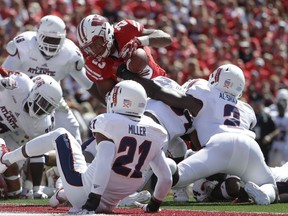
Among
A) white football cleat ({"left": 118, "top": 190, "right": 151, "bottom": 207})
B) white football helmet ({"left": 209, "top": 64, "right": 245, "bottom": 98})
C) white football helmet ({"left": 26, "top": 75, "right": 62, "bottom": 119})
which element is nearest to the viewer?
white football cleat ({"left": 118, "top": 190, "right": 151, "bottom": 207})

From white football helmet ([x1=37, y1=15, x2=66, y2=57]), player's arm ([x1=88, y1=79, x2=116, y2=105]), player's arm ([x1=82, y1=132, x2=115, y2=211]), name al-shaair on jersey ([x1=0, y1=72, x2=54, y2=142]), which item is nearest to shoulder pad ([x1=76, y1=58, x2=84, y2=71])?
white football helmet ([x1=37, y1=15, x2=66, y2=57])

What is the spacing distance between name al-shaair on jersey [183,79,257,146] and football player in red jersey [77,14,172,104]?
0.61 metres

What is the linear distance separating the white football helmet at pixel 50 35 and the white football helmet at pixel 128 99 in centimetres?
332

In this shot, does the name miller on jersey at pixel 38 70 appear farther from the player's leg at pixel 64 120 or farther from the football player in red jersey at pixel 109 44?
the football player in red jersey at pixel 109 44

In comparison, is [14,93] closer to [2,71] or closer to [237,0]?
[2,71]

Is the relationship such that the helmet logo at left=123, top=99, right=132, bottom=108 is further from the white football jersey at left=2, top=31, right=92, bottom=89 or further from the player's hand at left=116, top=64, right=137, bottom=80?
the white football jersey at left=2, top=31, right=92, bottom=89

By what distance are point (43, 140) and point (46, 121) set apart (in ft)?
6.50

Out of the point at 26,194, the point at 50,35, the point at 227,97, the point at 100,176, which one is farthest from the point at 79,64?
the point at 100,176

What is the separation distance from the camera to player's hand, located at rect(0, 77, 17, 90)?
29.0 feet

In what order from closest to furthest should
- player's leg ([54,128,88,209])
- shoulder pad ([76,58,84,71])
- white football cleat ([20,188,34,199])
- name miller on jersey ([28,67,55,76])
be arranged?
player's leg ([54,128,88,209]), white football cleat ([20,188,34,199]), name miller on jersey ([28,67,55,76]), shoulder pad ([76,58,84,71])

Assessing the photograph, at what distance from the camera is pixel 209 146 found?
26.6 feet

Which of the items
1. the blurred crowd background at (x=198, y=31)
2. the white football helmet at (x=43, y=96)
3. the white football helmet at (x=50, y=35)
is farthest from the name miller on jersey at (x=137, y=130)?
the blurred crowd background at (x=198, y=31)

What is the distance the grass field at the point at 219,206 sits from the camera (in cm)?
724

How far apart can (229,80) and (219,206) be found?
1320mm
